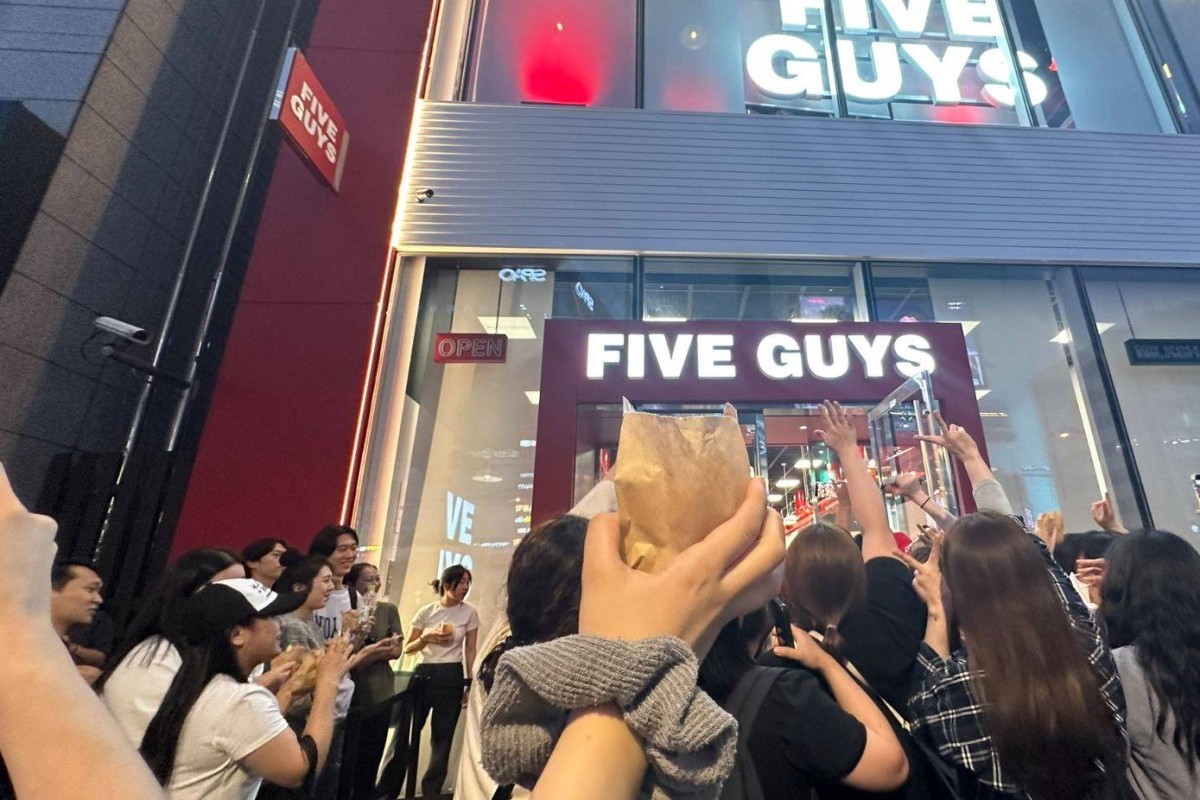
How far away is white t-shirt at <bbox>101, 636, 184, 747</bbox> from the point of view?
1.66 meters

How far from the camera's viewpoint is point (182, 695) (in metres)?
1.55

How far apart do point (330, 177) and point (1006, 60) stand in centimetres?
813

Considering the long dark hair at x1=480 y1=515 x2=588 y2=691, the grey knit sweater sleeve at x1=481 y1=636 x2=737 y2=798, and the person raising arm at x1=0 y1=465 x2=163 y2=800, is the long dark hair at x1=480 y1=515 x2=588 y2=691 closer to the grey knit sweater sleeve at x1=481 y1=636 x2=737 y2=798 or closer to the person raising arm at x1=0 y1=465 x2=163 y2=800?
the grey knit sweater sleeve at x1=481 y1=636 x2=737 y2=798

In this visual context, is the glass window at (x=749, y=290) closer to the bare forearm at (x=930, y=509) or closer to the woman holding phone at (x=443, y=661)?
the woman holding phone at (x=443, y=661)

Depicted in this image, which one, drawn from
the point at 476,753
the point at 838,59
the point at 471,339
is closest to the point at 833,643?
Result: the point at 476,753

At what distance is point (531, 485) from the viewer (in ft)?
17.6

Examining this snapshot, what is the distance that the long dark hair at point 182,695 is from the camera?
1464mm

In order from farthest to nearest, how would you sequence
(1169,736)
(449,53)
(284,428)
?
(449,53)
(284,428)
(1169,736)

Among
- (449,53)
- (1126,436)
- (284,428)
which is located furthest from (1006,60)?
(284,428)

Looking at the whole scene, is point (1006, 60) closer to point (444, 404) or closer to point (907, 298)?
point (907, 298)

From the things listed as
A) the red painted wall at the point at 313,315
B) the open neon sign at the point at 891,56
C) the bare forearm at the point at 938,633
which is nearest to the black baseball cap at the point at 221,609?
the bare forearm at the point at 938,633

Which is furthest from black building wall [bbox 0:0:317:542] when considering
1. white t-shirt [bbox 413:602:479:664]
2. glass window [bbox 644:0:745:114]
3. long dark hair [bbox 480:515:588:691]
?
long dark hair [bbox 480:515:588:691]

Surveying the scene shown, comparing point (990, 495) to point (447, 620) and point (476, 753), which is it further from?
point (447, 620)

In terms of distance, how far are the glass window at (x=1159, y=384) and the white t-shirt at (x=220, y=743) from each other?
7.00 metres
